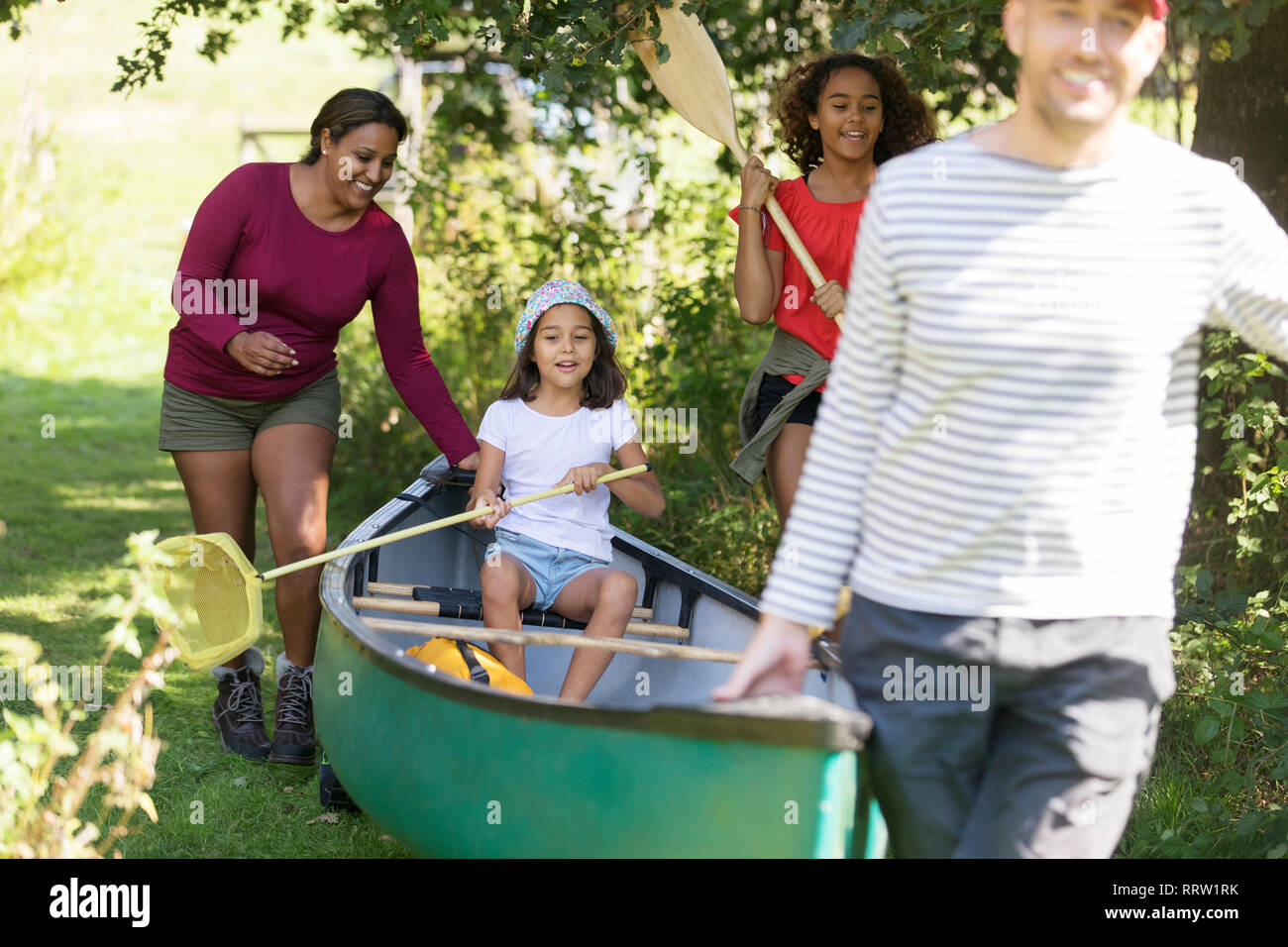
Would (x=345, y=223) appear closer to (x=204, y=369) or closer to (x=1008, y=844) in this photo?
(x=204, y=369)

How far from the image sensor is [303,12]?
233 inches

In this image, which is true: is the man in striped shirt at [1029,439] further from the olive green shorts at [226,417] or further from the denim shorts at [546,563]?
the olive green shorts at [226,417]

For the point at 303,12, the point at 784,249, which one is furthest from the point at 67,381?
the point at 784,249

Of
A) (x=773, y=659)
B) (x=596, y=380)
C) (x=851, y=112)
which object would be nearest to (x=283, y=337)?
(x=596, y=380)

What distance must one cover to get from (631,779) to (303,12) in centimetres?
448

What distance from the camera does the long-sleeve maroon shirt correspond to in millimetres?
3971

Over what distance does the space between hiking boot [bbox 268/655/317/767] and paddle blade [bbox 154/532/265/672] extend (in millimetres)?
362

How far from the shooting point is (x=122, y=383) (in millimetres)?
11133

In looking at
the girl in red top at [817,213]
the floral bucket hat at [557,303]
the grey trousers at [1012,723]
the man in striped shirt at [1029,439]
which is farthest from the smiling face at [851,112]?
the grey trousers at [1012,723]

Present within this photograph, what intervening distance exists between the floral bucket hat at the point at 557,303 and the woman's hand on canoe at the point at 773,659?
2320 millimetres

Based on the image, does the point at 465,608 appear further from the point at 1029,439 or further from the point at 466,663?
the point at 1029,439

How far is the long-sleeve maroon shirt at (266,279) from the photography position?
13.0ft
